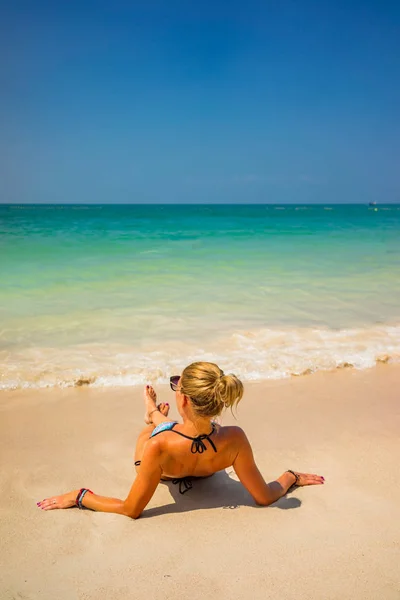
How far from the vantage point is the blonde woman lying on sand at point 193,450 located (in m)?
2.40

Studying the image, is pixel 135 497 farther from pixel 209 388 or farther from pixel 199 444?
pixel 209 388

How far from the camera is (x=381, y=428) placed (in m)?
3.91

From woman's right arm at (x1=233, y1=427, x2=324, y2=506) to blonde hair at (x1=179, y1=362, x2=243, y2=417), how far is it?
418 millimetres

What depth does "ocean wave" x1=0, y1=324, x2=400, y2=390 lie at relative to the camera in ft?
16.8

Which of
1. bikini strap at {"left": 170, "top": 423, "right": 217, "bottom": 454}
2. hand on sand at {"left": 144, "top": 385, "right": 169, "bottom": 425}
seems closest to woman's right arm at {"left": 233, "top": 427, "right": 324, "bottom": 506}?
bikini strap at {"left": 170, "top": 423, "right": 217, "bottom": 454}

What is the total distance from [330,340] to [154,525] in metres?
4.63

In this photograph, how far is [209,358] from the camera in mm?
5949

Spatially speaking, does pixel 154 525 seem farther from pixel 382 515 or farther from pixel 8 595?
pixel 382 515

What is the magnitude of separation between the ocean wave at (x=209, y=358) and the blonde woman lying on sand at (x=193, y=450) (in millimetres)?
2256

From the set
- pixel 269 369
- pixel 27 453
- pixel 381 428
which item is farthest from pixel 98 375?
pixel 381 428

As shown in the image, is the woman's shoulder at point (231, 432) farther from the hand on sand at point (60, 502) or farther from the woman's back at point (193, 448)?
the hand on sand at point (60, 502)

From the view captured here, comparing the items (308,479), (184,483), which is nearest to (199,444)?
(184,483)

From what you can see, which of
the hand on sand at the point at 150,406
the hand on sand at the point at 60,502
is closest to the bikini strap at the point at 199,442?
the hand on sand at the point at 150,406

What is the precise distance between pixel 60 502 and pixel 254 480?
1.23m
